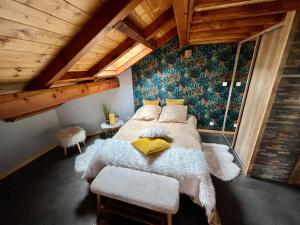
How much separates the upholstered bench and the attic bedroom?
11mm

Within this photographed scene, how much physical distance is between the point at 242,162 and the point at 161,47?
8.90ft

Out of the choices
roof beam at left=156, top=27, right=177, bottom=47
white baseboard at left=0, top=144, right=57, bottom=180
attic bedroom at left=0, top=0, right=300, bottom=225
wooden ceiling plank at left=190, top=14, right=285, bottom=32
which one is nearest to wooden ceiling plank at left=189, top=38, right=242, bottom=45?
attic bedroom at left=0, top=0, right=300, bottom=225

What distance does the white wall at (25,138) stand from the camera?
228 centimetres

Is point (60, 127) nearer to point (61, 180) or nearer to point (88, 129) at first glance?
point (88, 129)

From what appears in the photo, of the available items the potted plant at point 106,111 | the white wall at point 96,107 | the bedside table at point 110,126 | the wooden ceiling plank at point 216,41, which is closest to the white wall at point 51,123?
the white wall at point 96,107

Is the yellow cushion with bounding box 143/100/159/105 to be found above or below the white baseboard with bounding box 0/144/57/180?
above

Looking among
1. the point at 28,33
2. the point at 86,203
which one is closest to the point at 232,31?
the point at 28,33

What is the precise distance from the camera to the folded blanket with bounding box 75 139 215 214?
150 cm

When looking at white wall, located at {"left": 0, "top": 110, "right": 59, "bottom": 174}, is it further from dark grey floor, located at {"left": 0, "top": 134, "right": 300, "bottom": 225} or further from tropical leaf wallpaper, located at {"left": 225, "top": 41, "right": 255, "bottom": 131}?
tropical leaf wallpaper, located at {"left": 225, "top": 41, "right": 255, "bottom": 131}

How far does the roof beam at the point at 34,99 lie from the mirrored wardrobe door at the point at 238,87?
2931 mm

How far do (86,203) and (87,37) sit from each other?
193 centimetres

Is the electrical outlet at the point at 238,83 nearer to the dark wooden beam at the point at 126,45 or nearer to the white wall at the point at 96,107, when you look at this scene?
the dark wooden beam at the point at 126,45

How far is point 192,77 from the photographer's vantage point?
10.4 feet

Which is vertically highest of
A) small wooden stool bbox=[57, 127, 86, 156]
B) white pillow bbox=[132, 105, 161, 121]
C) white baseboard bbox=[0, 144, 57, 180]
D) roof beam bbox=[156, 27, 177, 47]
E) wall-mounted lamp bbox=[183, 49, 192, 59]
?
roof beam bbox=[156, 27, 177, 47]
